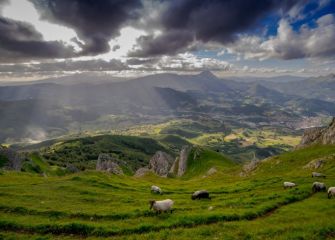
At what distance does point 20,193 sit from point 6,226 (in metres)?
18.6

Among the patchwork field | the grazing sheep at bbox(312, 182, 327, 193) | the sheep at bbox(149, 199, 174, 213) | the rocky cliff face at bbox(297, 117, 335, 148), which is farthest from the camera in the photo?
the rocky cliff face at bbox(297, 117, 335, 148)

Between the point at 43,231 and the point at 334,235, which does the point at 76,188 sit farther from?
the point at 334,235

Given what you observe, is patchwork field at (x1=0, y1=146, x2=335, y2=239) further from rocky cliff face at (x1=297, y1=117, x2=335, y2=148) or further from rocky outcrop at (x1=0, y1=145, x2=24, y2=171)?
rocky outcrop at (x1=0, y1=145, x2=24, y2=171)

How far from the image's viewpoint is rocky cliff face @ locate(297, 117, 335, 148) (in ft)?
380

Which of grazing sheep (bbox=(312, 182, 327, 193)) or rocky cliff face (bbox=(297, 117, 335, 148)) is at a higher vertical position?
grazing sheep (bbox=(312, 182, 327, 193))

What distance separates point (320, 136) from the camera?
131250 millimetres

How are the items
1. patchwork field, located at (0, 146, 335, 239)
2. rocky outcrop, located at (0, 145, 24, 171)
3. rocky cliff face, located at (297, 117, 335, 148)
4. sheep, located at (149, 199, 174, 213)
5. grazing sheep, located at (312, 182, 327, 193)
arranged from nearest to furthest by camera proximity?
1. patchwork field, located at (0, 146, 335, 239)
2. sheep, located at (149, 199, 174, 213)
3. grazing sheep, located at (312, 182, 327, 193)
4. rocky cliff face, located at (297, 117, 335, 148)
5. rocky outcrop, located at (0, 145, 24, 171)

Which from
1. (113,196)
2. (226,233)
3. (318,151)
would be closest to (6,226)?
(113,196)

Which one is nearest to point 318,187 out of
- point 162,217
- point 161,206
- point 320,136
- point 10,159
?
point 161,206

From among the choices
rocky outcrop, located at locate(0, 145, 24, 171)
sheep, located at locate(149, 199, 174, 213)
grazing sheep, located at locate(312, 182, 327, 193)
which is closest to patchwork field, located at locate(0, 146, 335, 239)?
sheep, located at locate(149, 199, 174, 213)

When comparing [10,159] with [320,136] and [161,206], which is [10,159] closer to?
[161,206]

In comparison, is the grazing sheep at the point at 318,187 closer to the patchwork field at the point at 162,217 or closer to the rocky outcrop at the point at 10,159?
the patchwork field at the point at 162,217

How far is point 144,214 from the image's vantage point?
3631cm

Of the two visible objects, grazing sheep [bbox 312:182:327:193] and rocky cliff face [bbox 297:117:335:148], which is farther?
rocky cliff face [bbox 297:117:335:148]
